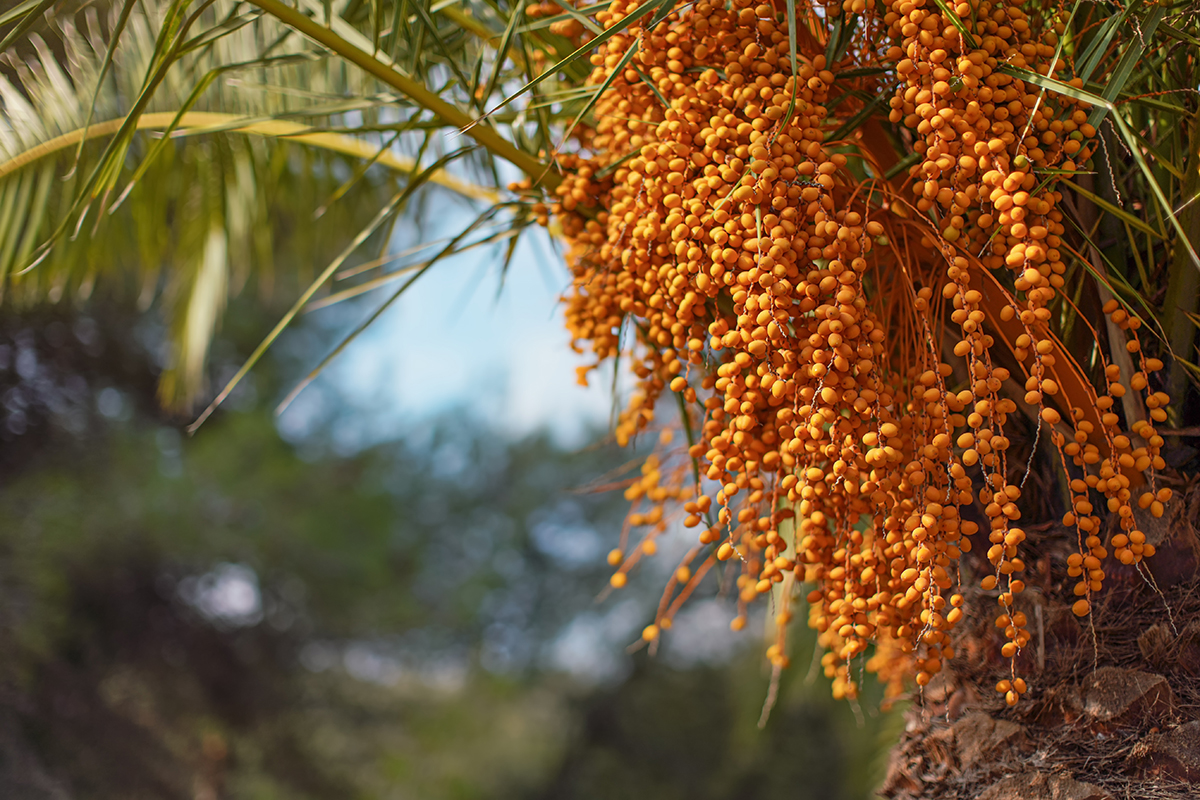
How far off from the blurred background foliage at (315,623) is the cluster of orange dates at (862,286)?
3148mm

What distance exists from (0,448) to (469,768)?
3.56 metres

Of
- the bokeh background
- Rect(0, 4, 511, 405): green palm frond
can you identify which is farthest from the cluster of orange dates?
the bokeh background

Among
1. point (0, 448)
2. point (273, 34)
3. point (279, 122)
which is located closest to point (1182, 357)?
point (279, 122)

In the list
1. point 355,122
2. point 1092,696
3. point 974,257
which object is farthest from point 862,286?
point 355,122

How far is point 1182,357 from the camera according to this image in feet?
2.09

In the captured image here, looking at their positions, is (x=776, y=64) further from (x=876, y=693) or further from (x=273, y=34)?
(x=876, y=693)

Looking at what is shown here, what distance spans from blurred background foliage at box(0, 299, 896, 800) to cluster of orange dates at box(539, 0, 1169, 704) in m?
3.15

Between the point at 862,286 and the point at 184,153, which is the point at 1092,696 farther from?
the point at 184,153

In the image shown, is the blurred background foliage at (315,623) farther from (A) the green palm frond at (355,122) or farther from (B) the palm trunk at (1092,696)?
(B) the palm trunk at (1092,696)

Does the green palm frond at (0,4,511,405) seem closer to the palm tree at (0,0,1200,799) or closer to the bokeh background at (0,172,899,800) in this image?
the palm tree at (0,0,1200,799)

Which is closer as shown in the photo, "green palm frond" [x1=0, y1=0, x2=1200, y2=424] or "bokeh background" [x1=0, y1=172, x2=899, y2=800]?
"green palm frond" [x1=0, y1=0, x2=1200, y2=424]

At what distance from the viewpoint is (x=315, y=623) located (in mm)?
5238

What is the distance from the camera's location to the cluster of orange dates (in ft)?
1.72

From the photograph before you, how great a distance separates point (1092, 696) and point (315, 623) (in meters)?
5.30
